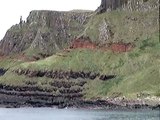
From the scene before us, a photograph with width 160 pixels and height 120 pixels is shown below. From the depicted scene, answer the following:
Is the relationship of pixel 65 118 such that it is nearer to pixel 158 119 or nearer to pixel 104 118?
pixel 104 118

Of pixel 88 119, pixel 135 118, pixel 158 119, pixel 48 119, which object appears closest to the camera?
pixel 158 119

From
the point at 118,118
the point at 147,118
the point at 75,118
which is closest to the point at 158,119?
the point at 147,118

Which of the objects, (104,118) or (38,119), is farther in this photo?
(38,119)

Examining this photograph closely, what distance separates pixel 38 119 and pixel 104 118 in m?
25.2

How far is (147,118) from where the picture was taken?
167875 millimetres

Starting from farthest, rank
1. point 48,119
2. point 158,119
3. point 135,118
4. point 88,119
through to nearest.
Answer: point 48,119
point 88,119
point 135,118
point 158,119

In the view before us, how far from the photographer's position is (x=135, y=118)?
17400 centimetres

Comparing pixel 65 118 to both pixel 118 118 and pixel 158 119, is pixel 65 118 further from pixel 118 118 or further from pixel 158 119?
pixel 158 119

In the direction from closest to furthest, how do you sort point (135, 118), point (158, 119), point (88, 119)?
point (158, 119), point (135, 118), point (88, 119)

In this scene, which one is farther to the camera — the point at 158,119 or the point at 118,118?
the point at 118,118

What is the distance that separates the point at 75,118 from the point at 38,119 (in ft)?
40.9

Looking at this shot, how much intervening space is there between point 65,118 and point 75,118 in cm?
511

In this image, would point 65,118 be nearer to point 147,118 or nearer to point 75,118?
point 75,118

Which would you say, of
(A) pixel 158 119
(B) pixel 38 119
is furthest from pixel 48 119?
(A) pixel 158 119
